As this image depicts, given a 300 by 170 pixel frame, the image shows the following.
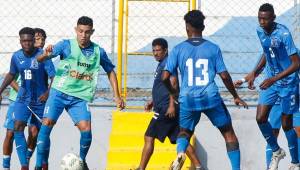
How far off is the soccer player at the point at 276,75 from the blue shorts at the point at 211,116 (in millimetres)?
1035

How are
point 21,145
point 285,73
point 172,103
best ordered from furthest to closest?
1. point 21,145
2. point 285,73
3. point 172,103

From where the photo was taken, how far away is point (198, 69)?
11.7m

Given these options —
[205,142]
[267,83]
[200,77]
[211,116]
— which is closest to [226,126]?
[211,116]

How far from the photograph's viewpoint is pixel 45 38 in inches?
591

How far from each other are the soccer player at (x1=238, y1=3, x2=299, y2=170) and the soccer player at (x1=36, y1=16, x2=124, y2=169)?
1.95 m

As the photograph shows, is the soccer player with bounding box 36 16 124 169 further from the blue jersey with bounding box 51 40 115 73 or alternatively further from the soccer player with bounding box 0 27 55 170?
the soccer player with bounding box 0 27 55 170

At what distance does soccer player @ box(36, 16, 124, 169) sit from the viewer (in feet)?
41.9

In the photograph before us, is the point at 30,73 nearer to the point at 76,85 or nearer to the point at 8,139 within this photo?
the point at 8,139

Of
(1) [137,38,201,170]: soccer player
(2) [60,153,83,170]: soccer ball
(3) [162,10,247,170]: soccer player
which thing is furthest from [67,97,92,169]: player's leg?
(2) [60,153,83,170]: soccer ball

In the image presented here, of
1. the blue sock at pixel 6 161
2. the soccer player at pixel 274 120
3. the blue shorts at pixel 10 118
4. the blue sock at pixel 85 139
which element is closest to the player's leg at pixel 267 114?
the soccer player at pixel 274 120

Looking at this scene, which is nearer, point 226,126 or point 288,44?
point 226,126

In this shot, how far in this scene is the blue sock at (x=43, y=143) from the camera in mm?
12820

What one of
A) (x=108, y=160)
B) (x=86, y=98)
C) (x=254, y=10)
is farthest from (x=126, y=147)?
(x=254, y=10)

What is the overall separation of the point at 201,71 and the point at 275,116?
7.63 feet
